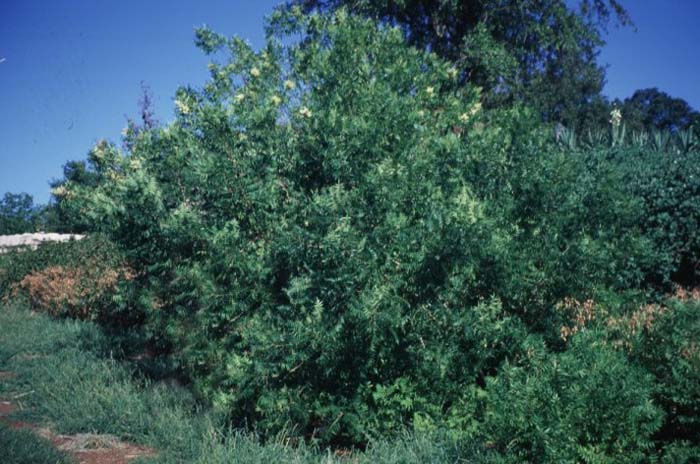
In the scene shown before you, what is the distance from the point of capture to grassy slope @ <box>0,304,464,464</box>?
4059mm

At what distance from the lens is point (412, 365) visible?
4.37 m

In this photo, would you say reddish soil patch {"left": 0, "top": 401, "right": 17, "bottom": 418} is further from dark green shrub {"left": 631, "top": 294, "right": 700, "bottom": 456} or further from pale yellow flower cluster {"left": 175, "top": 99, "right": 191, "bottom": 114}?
dark green shrub {"left": 631, "top": 294, "right": 700, "bottom": 456}

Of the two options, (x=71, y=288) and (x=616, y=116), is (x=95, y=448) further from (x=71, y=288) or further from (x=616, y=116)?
(x=616, y=116)

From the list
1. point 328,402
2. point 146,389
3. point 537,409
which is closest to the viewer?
point 537,409

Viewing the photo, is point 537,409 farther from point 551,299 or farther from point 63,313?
point 63,313

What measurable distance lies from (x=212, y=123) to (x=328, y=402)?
284 cm

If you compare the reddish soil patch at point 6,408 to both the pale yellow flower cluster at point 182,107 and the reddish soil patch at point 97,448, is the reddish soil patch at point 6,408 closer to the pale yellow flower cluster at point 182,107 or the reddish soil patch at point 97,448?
the reddish soil patch at point 97,448

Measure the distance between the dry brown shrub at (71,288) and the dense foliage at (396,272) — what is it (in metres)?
3.90

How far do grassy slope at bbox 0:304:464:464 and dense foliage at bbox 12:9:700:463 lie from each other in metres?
0.26

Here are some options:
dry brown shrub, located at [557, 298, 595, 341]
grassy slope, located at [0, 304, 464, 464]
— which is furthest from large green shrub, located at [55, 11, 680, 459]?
grassy slope, located at [0, 304, 464, 464]

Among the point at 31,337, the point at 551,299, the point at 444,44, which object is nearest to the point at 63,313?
the point at 31,337

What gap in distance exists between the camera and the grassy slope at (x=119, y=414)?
4.06m

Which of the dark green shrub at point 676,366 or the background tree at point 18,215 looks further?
the background tree at point 18,215

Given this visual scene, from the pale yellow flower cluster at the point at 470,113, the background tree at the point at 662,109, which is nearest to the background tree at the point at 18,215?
the pale yellow flower cluster at the point at 470,113
